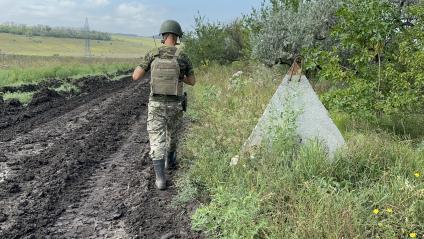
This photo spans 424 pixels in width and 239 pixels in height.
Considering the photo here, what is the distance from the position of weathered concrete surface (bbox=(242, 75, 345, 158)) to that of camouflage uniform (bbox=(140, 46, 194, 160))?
1.00 metres

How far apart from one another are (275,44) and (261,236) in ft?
34.0

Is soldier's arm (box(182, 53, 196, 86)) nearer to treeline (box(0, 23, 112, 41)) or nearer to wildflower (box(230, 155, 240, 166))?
wildflower (box(230, 155, 240, 166))

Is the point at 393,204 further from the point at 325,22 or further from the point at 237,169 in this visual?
the point at 325,22

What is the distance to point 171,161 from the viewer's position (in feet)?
21.4

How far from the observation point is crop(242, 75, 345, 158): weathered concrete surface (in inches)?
226

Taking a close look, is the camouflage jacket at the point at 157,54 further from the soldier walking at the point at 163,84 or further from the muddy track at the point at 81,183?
the muddy track at the point at 81,183

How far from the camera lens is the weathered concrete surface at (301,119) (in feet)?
18.9

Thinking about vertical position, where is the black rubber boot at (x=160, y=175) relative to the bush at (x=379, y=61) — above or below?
below

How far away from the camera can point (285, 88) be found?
6250 millimetres

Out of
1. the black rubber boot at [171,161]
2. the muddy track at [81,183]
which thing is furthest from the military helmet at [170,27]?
the muddy track at [81,183]

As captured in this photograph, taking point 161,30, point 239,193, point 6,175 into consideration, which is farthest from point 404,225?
point 6,175

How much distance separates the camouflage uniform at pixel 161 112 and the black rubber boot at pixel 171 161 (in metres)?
0.31

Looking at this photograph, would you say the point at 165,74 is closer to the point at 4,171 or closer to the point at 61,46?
the point at 4,171

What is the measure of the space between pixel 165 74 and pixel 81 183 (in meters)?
1.68
